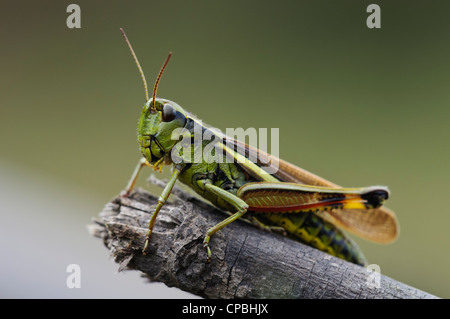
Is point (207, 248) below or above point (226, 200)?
below

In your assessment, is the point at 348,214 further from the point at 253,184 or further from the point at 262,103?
the point at 262,103

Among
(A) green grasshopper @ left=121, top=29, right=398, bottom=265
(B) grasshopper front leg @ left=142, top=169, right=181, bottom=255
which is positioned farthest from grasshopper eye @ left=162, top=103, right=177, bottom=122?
(B) grasshopper front leg @ left=142, top=169, right=181, bottom=255

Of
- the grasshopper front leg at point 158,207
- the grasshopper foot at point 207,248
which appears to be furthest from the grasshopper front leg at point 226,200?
the grasshopper front leg at point 158,207

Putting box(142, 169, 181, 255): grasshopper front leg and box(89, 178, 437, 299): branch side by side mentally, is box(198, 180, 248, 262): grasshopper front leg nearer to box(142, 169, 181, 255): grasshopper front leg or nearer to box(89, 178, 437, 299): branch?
box(89, 178, 437, 299): branch

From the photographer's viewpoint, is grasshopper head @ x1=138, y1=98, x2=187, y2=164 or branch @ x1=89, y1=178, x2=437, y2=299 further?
grasshopper head @ x1=138, y1=98, x2=187, y2=164

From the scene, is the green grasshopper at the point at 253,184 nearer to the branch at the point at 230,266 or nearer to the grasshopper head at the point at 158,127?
the grasshopper head at the point at 158,127

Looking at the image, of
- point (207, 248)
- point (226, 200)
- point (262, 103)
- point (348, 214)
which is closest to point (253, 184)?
point (226, 200)

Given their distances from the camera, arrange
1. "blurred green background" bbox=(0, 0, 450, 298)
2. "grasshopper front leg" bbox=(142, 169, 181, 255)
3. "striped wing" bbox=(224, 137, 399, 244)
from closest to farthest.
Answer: "grasshopper front leg" bbox=(142, 169, 181, 255) → "striped wing" bbox=(224, 137, 399, 244) → "blurred green background" bbox=(0, 0, 450, 298)

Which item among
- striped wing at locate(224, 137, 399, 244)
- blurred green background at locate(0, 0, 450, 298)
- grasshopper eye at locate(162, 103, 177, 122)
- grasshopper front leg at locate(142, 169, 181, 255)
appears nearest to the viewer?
grasshopper front leg at locate(142, 169, 181, 255)
